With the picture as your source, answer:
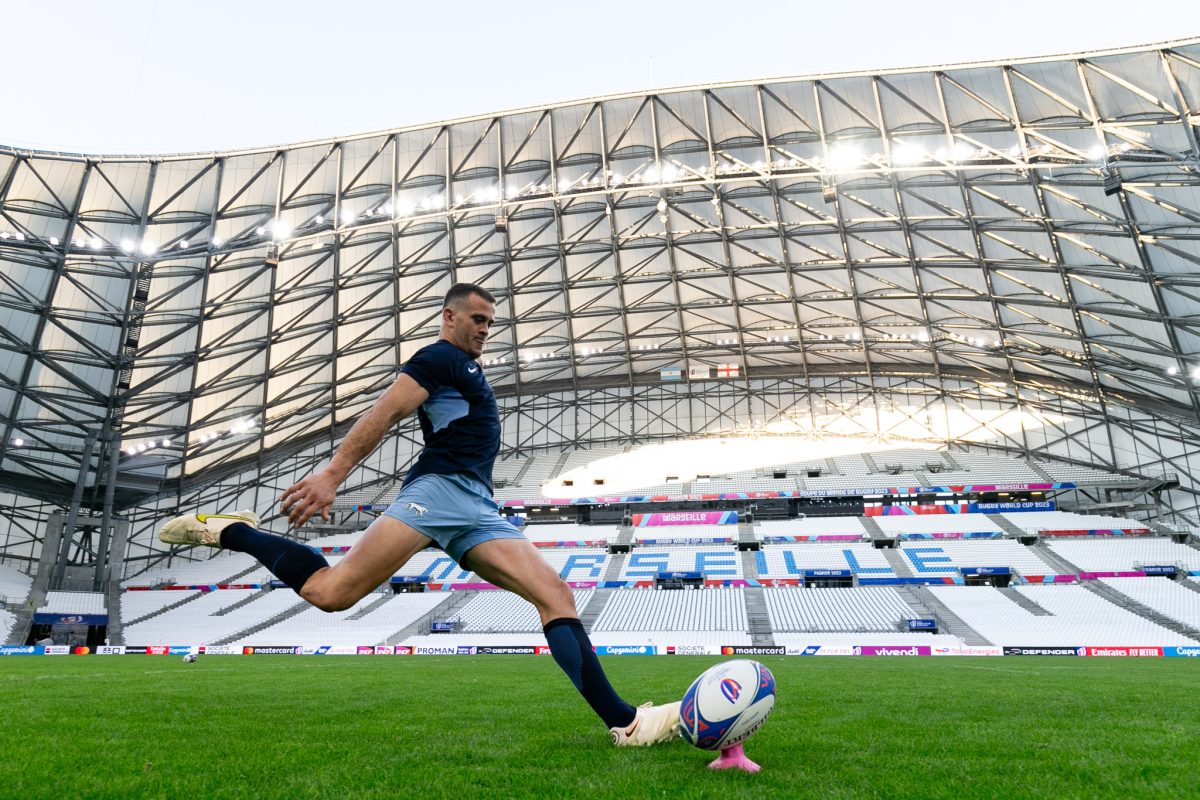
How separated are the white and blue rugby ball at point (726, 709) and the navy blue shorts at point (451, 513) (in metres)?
1.37

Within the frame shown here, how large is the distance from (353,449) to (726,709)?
2227mm

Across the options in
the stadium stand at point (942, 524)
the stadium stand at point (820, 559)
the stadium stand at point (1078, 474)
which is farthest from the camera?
the stadium stand at point (1078, 474)

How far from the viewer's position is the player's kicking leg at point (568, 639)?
12.8 feet

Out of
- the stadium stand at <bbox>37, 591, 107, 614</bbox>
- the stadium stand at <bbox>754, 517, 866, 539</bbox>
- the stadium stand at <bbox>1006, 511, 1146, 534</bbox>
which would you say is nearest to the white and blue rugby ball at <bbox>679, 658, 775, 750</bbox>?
the stadium stand at <bbox>37, 591, 107, 614</bbox>

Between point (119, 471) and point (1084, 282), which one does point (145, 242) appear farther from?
point (1084, 282)

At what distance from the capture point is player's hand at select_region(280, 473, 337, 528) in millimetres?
3764

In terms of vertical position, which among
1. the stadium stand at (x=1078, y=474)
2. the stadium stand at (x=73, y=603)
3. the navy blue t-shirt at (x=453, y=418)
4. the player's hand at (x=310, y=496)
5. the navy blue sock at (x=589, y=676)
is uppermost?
the stadium stand at (x=1078, y=474)

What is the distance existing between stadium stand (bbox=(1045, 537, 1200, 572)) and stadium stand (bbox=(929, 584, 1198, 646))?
11.3 ft

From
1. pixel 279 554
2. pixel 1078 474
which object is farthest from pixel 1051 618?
pixel 279 554

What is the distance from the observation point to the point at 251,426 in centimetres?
4047

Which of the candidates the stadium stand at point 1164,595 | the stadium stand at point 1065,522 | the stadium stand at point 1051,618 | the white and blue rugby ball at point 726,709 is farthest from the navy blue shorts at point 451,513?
the stadium stand at point 1065,522

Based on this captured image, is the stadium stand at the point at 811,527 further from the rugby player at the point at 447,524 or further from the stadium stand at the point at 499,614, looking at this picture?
the rugby player at the point at 447,524

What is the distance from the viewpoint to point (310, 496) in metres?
3.82

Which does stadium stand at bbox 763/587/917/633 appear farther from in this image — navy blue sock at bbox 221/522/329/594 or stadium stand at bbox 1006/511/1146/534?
navy blue sock at bbox 221/522/329/594
